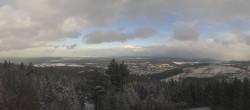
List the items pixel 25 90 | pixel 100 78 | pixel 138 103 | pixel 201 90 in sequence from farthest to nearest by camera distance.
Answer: pixel 201 90 < pixel 138 103 < pixel 100 78 < pixel 25 90

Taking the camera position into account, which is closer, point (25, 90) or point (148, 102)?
point (25, 90)

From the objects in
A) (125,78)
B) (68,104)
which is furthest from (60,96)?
(125,78)

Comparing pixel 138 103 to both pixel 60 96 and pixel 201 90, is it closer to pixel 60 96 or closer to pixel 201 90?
pixel 60 96

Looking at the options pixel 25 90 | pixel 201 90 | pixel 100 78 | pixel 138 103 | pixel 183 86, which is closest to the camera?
pixel 25 90

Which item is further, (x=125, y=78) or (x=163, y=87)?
(x=163, y=87)

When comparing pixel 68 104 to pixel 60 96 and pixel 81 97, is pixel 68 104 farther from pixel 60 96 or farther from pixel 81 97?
pixel 81 97

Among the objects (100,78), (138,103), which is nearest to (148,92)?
(138,103)

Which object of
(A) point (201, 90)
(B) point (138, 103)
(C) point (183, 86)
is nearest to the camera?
(B) point (138, 103)

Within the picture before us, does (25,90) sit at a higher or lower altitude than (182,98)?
higher

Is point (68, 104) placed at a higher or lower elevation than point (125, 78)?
lower
